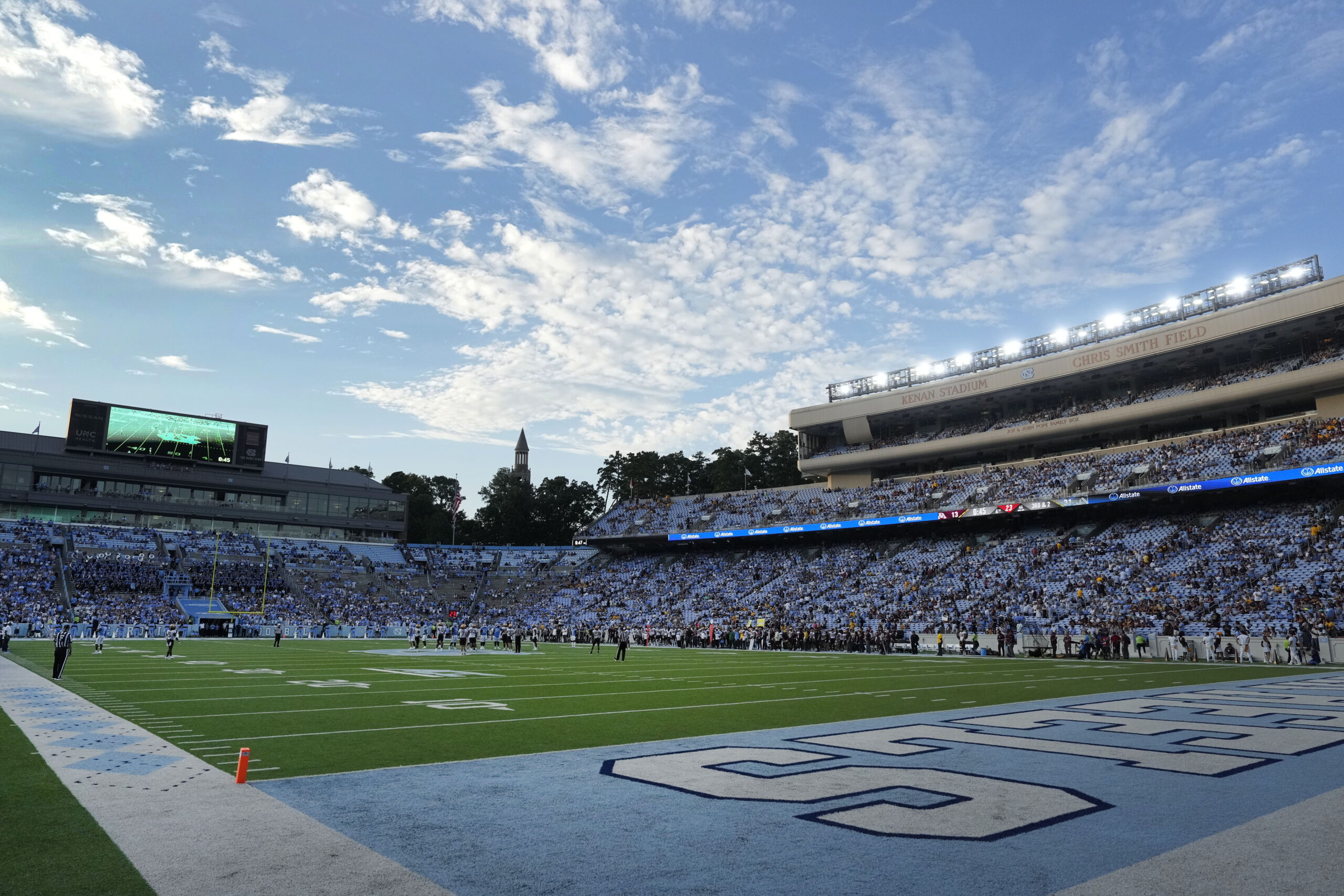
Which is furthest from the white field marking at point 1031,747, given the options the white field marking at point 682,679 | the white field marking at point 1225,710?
the white field marking at point 682,679

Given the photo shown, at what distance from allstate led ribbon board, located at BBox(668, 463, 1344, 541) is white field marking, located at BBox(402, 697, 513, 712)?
120 ft

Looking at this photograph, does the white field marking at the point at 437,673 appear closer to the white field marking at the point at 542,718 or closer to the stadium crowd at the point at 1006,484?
the white field marking at the point at 542,718

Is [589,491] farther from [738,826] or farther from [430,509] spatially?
[738,826]

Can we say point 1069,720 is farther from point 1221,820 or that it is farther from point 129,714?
point 129,714

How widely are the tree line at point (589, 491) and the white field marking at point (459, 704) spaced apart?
244 ft

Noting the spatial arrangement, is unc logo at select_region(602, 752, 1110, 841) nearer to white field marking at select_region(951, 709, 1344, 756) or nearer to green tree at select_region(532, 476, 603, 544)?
white field marking at select_region(951, 709, 1344, 756)

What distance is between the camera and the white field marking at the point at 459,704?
15047mm

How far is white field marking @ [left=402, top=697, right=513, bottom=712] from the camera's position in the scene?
15047mm

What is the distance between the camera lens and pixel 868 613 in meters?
45.0

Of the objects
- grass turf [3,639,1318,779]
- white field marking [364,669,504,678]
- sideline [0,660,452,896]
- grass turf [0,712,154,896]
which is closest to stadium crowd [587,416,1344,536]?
grass turf [3,639,1318,779]

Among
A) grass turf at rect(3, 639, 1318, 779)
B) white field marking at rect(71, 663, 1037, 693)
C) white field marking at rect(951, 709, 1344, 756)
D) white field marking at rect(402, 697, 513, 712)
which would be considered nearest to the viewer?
white field marking at rect(951, 709, 1344, 756)

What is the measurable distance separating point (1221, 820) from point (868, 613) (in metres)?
39.3

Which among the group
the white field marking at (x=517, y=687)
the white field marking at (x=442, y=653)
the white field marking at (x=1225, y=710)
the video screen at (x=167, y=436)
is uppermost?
the video screen at (x=167, y=436)

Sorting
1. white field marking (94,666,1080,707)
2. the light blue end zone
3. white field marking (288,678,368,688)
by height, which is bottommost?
white field marking (288,678,368,688)
